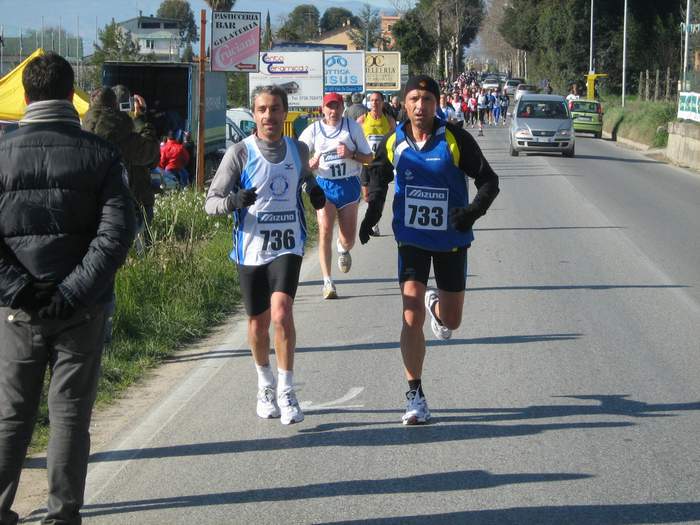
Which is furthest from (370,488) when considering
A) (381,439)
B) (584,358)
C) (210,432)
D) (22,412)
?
(584,358)

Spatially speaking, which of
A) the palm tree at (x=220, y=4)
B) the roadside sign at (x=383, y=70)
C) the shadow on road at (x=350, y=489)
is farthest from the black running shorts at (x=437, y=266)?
the palm tree at (x=220, y=4)

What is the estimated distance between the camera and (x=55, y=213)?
13.9 feet

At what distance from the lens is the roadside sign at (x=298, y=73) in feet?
100

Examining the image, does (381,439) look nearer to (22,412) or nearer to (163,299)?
(22,412)

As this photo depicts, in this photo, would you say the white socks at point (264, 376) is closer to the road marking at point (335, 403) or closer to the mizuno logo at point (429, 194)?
the road marking at point (335, 403)

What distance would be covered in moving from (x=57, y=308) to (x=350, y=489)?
1.77 metres

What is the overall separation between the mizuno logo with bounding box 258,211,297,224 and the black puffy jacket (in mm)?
2073

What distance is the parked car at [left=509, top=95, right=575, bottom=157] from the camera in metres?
32.7

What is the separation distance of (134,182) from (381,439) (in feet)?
14.2

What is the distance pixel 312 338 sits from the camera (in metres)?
8.77

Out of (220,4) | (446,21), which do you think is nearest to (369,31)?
(446,21)

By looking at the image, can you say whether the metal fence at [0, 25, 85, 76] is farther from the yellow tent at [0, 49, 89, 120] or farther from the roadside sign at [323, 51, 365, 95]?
the yellow tent at [0, 49, 89, 120]

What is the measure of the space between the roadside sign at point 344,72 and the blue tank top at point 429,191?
26206mm

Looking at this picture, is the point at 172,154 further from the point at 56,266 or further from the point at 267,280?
the point at 56,266
